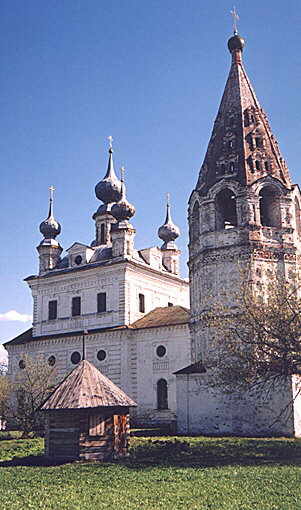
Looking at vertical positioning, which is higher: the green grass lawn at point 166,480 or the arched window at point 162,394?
the arched window at point 162,394

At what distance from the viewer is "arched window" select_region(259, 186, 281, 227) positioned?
25.9 meters

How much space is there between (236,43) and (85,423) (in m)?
21.6

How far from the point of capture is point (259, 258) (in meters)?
24.8

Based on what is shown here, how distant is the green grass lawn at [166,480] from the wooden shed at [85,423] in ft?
2.12

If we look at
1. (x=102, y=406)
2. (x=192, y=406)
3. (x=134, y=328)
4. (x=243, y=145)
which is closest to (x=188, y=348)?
(x=134, y=328)

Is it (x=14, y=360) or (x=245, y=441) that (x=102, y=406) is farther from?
(x=14, y=360)

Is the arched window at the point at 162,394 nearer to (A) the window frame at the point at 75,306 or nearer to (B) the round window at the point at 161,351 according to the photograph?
(B) the round window at the point at 161,351

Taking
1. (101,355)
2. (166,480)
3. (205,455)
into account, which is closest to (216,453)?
(205,455)

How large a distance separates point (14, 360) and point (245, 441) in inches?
886

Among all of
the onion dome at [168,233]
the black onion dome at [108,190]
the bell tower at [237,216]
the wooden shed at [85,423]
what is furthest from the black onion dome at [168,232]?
the wooden shed at [85,423]

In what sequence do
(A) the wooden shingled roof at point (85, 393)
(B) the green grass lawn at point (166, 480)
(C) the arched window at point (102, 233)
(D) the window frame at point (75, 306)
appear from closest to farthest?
1. (B) the green grass lawn at point (166, 480)
2. (A) the wooden shingled roof at point (85, 393)
3. (D) the window frame at point (75, 306)
4. (C) the arched window at point (102, 233)

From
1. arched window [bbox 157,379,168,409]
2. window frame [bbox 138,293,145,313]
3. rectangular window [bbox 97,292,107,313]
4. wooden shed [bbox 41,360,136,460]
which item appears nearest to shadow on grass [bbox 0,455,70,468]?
wooden shed [bbox 41,360,136,460]

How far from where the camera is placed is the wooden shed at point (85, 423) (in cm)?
1616

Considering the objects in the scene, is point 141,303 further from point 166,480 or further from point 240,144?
point 166,480
